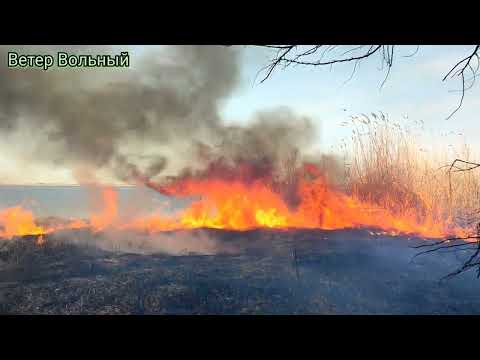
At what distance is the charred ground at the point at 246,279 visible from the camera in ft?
37.8

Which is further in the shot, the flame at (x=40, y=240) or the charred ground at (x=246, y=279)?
the flame at (x=40, y=240)

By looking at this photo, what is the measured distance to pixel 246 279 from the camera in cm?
1322

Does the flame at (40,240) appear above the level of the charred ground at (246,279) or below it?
above

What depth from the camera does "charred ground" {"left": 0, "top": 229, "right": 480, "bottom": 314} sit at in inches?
454

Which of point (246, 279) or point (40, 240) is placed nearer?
point (246, 279)

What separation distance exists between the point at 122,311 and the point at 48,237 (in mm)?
6609

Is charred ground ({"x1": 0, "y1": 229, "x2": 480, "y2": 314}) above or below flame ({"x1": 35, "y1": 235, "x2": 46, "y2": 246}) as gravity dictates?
below

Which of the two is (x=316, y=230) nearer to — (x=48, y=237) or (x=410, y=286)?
(x=410, y=286)

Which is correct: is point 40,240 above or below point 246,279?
above

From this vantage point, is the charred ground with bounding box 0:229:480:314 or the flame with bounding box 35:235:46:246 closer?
the charred ground with bounding box 0:229:480:314
